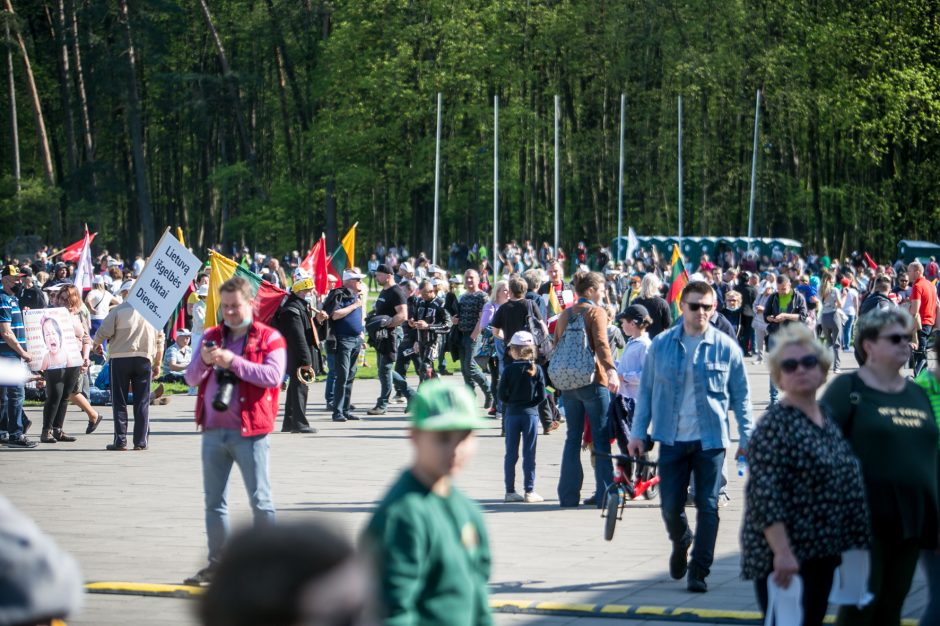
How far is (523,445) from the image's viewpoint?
12023 mm

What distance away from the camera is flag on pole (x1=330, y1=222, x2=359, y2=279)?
22766mm

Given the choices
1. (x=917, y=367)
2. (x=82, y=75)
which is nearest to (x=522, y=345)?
(x=917, y=367)

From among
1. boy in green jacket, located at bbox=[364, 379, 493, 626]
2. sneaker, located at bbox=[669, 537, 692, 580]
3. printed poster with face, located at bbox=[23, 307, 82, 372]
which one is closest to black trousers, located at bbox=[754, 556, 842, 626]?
boy in green jacket, located at bbox=[364, 379, 493, 626]

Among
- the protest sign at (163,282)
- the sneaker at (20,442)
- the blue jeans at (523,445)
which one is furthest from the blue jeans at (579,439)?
the sneaker at (20,442)

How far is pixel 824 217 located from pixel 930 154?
8.01 m

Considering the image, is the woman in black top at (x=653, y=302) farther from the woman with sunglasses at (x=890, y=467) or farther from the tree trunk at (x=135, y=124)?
the tree trunk at (x=135, y=124)

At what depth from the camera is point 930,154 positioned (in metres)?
60.1

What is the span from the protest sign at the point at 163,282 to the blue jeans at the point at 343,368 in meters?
3.44

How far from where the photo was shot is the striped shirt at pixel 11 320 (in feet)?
51.3

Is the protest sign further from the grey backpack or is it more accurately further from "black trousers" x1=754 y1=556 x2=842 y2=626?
"black trousers" x1=754 y1=556 x2=842 y2=626

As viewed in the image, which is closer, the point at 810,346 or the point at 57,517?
the point at 810,346

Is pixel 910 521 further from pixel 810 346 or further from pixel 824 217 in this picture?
pixel 824 217

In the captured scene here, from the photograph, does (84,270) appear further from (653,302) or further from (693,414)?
(693,414)

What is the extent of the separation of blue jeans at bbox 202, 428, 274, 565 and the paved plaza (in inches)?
22.4
